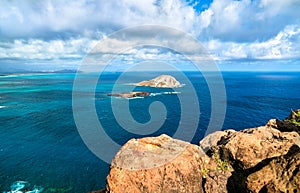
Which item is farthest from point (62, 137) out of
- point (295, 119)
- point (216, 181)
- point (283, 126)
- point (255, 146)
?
point (295, 119)

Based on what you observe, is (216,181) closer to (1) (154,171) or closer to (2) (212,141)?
(1) (154,171)

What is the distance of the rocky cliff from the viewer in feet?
50.0

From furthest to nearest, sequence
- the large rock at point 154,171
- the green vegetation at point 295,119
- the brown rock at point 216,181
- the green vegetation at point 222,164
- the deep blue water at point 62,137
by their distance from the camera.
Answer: the deep blue water at point 62,137, the green vegetation at point 295,119, the green vegetation at point 222,164, the brown rock at point 216,181, the large rock at point 154,171

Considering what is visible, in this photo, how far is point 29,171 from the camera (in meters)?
37.4

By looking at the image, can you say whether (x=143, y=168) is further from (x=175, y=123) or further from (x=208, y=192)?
(x=175, y=123)

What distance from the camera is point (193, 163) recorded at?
16062 millimetres

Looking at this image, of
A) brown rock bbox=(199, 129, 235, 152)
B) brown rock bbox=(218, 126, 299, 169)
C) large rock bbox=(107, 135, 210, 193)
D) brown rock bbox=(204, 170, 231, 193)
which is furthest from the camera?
brown rock bbox=(199, 129, 235, 152)

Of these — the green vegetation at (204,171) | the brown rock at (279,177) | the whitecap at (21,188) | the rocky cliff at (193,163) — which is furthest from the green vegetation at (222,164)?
the whitecap at (21,188)

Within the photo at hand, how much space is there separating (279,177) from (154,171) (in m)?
7.42

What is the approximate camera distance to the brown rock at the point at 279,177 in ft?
37.7

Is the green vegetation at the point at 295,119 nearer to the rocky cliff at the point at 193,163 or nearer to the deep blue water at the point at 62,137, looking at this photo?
the rocky cliff at the point at 193,163

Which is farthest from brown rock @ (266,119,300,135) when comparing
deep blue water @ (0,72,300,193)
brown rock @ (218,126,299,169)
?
deep blue water @ (0,72,300,193)

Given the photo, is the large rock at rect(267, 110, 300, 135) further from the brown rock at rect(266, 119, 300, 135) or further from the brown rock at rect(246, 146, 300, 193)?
the brown rock at rect(246, 146, 300, 193)

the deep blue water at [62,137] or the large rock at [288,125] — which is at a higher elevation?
the large rock at [288,125]
